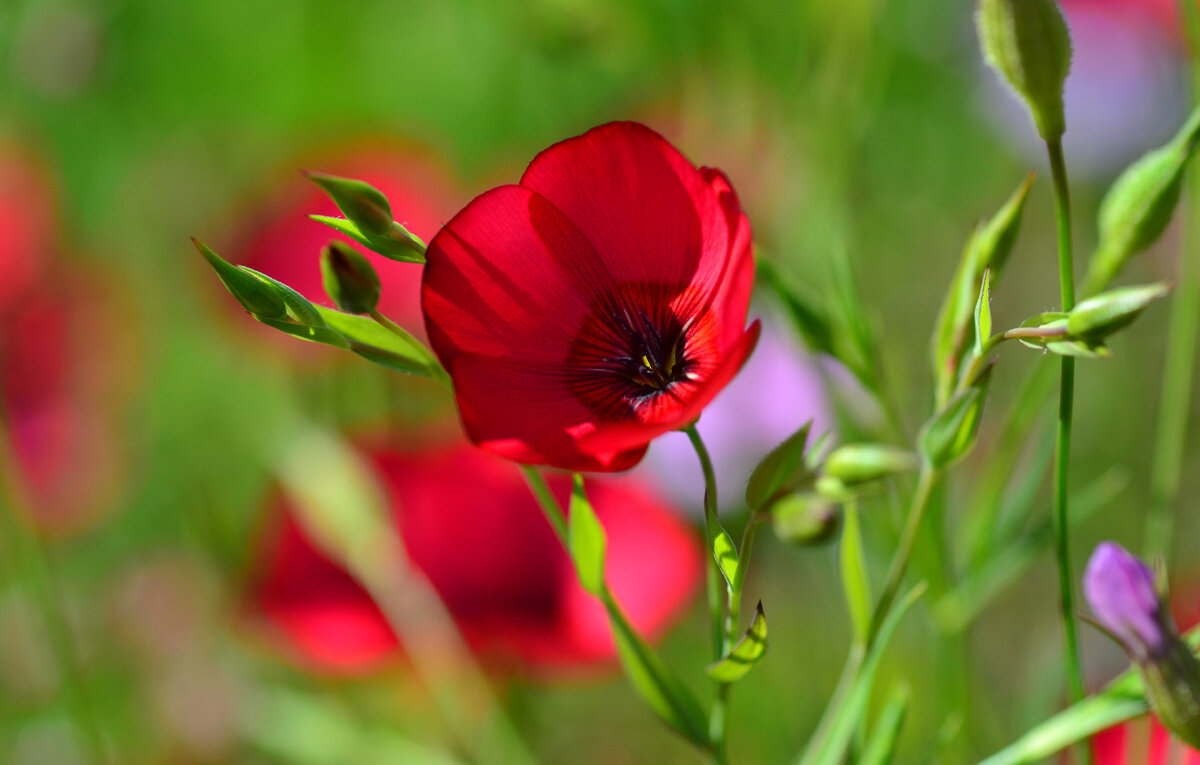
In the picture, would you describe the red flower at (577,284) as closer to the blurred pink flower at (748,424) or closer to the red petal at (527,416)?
the red petal at (527,416)

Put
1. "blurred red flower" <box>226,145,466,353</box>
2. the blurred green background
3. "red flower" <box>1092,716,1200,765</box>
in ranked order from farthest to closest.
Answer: "blurred red flower" <box>226,145,466,353</box>, the blurred green background, "red flower" <box>1092,716,1200,765</box>

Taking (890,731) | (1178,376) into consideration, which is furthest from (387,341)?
(1178,376)

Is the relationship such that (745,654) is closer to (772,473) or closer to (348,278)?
(772,473)

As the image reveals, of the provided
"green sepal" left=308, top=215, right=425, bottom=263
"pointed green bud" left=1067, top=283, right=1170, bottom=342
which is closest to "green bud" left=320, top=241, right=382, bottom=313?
"green sepal" left=308, top=215, right=425, bottom=263

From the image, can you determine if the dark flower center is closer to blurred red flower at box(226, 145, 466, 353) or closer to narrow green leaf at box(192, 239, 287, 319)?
narrow green leaf at box(192, 239, 287, 319)

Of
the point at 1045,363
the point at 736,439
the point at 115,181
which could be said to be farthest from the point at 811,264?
the point at 115,181

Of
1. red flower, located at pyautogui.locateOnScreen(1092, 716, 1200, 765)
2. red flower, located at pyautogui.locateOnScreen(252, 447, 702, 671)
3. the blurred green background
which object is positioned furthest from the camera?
the blurred green background

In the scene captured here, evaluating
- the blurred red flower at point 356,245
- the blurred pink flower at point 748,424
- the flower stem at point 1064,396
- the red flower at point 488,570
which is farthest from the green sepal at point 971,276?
the blurred red flower at point 356,245
